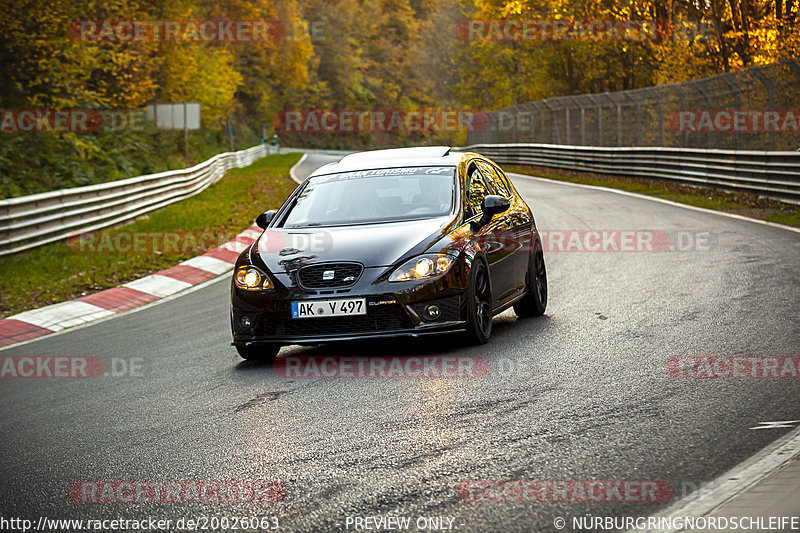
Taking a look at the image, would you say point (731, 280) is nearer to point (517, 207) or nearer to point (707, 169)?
point (517, 207)

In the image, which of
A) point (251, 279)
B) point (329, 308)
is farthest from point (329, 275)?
point (251, 279)

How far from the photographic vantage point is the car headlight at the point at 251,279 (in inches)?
309

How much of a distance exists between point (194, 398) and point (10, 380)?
Result: 7.64 feet

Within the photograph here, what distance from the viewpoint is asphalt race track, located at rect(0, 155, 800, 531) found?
4570 millimetres

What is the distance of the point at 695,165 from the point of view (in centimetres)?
2509

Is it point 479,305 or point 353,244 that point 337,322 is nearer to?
point 353,244

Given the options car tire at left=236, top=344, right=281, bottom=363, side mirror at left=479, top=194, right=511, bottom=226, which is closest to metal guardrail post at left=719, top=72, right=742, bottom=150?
side mirror at left=479, top=194, right=511, bottom=226

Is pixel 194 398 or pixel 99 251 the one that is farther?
pixel 99 251

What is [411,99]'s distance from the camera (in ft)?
412

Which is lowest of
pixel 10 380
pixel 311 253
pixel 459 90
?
pixel 10 380

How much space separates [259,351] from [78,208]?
10.6m

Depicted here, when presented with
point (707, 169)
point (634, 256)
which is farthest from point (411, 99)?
point (634, 256)

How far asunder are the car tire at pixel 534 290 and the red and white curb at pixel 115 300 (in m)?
5.11

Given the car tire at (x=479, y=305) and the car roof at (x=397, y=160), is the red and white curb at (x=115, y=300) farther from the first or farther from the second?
the car tire at (x=479, y=305)
